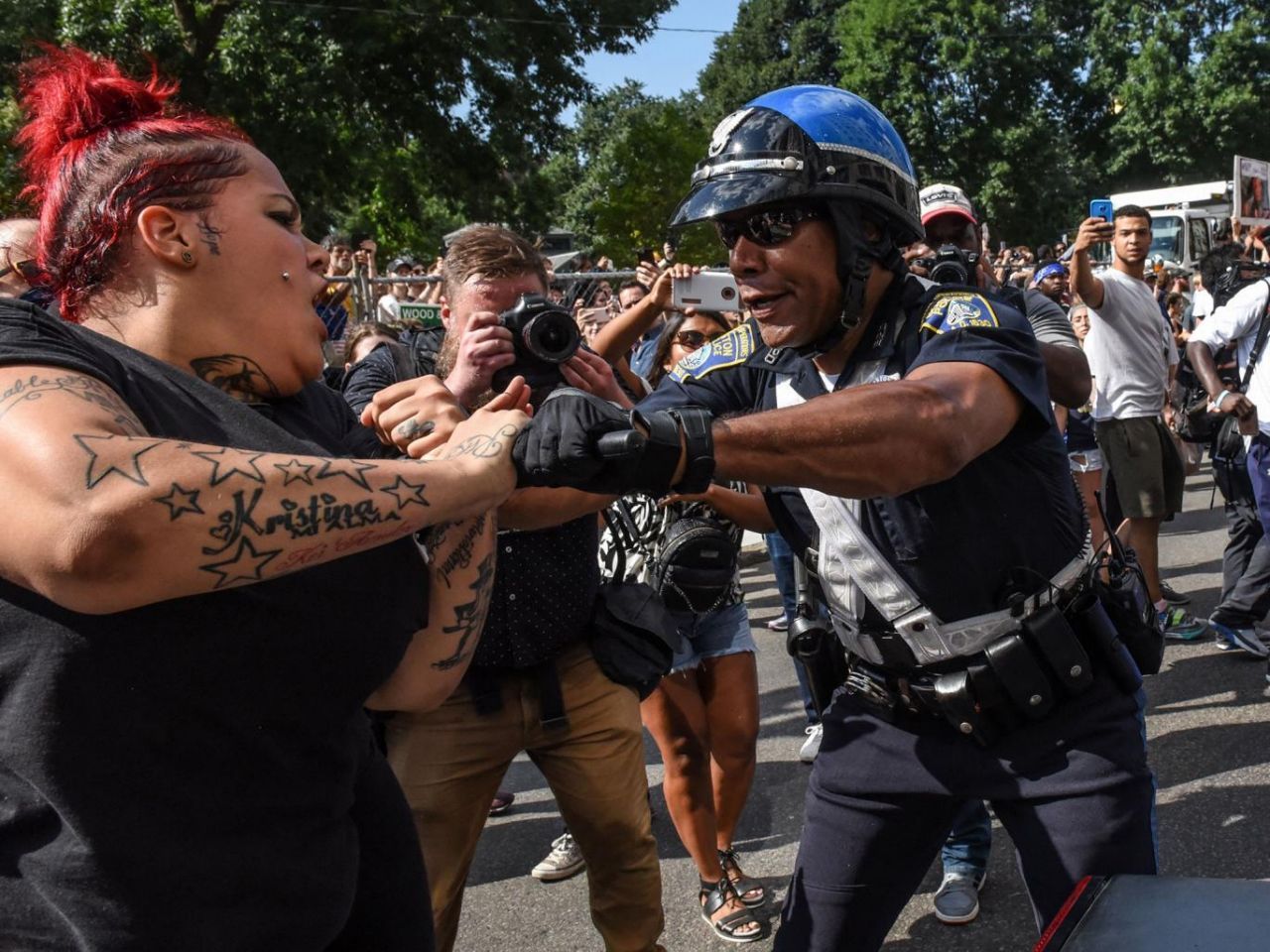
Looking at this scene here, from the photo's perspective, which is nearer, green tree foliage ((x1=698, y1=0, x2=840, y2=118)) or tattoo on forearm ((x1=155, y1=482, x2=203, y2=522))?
tattoo on forearm ((x1=155, y1=482, x2=203, y2=522))

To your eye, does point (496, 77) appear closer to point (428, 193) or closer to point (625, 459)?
point (428, 193)

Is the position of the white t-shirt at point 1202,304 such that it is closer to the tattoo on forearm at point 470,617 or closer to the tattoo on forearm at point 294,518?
the tattoo on forearm at point 470,617

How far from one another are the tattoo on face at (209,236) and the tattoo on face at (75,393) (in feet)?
0.99

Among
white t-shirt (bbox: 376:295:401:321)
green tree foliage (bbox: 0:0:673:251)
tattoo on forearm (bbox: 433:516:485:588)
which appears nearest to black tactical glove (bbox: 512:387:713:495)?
tattoo on forearm (bbox: 433:516:485:588)

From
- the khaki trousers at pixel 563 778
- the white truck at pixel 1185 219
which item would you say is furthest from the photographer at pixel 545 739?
the white truck at pixel 1185 219

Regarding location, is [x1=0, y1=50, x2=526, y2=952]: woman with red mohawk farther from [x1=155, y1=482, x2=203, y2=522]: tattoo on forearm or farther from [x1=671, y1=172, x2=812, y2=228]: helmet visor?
[x1=671, y1=172, x2=812, y2=228]: helmet visor

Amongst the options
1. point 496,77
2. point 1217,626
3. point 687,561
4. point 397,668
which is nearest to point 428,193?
point 496,77

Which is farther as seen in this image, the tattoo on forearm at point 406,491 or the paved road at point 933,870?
the paved road at point 933,870

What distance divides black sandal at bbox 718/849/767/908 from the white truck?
678 inches

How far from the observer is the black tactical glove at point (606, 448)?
5.24 ft

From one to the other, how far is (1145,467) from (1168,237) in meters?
17.2

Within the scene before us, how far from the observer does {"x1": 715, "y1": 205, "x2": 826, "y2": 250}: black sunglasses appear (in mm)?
2139

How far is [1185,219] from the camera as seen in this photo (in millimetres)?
20562

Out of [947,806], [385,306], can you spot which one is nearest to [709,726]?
[947,806]
